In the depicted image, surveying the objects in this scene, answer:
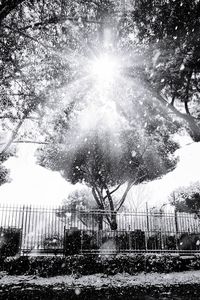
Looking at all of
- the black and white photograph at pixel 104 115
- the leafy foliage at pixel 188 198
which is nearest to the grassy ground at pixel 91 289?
the black and white photograph at pixel 104 115

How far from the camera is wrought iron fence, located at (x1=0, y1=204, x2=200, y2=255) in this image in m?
11.5

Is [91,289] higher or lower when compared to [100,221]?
lower

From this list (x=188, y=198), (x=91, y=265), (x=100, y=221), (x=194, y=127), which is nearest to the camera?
(x=194, y=127)

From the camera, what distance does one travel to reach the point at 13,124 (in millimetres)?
14273

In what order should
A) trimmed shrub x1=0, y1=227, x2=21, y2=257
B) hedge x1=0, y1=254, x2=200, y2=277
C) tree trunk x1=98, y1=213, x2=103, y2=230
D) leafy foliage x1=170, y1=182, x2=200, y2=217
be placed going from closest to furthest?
hedge x1=0, y1=254, x2=200, y2=277 → trimmed shrub x1=0, y1=227, x2=21, y2=257 → tree trunk x1=98, y1=213, x2=103, y2=230 → leafy foliage x1=170, y1=182, x2=200, y2=217

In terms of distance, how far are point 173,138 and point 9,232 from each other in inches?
542

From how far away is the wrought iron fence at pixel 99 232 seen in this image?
11.5 m

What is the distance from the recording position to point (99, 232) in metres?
12.2

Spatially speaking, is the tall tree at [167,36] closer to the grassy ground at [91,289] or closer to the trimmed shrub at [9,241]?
the grassy ground at [91,289]

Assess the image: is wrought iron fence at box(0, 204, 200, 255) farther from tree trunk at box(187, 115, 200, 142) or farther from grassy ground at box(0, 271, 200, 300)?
tree trunk at box(187, 115, 200, 142)

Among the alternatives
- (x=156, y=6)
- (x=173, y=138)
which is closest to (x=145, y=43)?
(x=156, y=6)

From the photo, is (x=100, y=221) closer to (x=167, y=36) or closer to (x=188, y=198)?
(x=167, y=36)

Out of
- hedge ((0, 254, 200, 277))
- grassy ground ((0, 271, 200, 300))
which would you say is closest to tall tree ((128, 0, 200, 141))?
grassy ground ((0, 271, 200, 300))

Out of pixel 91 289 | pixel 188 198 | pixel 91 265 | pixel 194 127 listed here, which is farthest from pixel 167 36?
pixel 188 198
